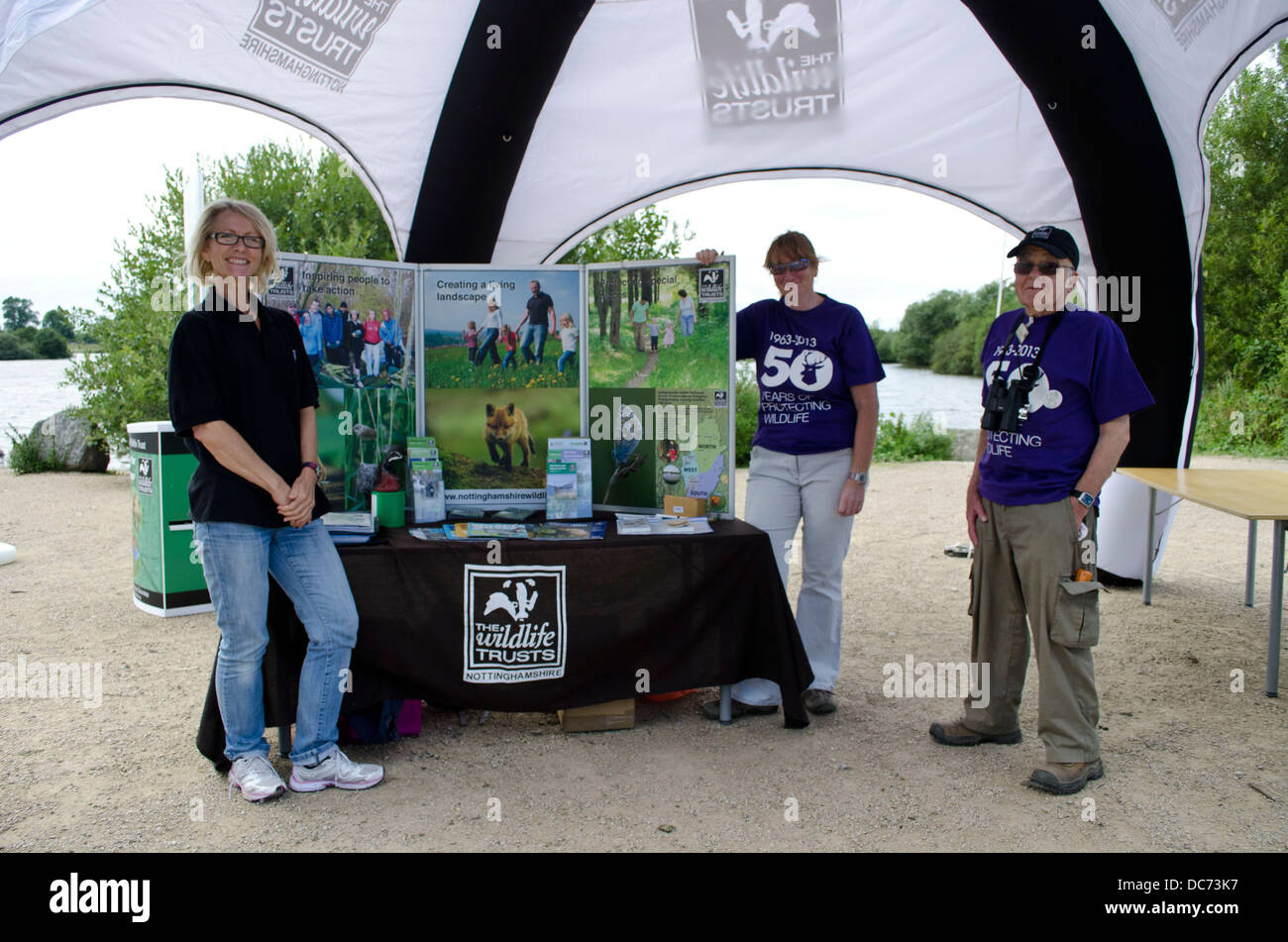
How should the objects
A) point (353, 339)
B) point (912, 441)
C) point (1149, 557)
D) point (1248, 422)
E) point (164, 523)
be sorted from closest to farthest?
point (353, 339) → point (164, 523) → point (1149, 557) → point (1248, 422) → point (912, 441)

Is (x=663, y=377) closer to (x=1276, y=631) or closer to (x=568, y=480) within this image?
(x=568, y=480)

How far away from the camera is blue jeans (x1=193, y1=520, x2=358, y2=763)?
2.92 metres

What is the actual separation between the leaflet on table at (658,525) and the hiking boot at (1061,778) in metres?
1.47

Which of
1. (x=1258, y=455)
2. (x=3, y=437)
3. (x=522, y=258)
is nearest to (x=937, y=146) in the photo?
(x=522, y=258)

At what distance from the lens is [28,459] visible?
1192cm

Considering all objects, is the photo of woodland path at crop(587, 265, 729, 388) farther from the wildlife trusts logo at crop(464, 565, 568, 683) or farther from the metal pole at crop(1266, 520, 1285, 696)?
the metal pole at crop(1266, 520, 1285, 696)

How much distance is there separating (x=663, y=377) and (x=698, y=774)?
5.26 feet

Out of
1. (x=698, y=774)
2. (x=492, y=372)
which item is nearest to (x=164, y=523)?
(x=492, y=372)

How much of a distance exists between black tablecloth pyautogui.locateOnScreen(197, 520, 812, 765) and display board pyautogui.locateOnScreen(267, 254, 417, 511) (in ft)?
1.10

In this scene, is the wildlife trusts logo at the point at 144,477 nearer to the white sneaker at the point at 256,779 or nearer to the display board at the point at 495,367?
the display board at the point at 495,367

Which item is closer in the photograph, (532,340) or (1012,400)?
(1012,400)

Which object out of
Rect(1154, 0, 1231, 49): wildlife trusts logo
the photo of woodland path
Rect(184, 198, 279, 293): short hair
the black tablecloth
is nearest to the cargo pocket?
the black tablecloth

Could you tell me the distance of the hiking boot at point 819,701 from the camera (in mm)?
3951

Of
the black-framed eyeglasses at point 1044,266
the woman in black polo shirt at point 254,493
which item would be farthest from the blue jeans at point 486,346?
the black-framed eyeglasses at point 1044,266
